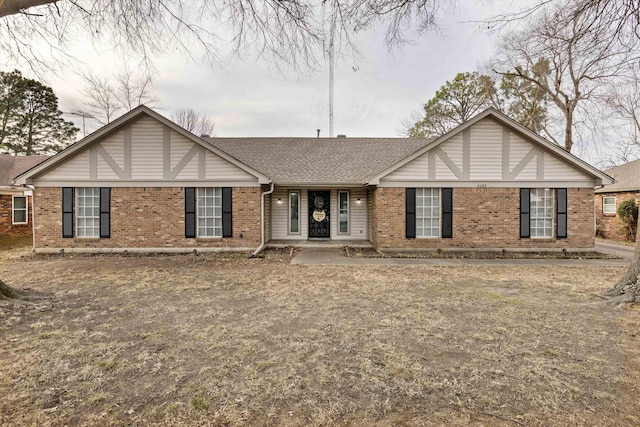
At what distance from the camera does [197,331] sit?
13.3 ft

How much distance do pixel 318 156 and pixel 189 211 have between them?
6164 millimetres

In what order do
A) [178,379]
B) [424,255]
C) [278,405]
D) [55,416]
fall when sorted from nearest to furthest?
1. [55,416]
2. [278,405]
3. [178,379]
4. [424,255]

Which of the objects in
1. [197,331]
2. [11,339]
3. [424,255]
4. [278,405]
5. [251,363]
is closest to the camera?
[278,405]

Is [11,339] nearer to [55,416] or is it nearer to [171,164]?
[55,416]

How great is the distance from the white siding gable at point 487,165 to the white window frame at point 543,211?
36 centimetres

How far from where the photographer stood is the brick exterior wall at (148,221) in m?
10.1

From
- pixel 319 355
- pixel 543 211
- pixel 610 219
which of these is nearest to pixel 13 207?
pixel 319 355

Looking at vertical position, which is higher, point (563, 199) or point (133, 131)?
point (133, 131)

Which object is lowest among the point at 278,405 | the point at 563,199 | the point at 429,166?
the point at 278,405

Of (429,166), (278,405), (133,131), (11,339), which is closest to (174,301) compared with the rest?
(11,339)

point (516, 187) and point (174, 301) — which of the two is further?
point (516, 187)

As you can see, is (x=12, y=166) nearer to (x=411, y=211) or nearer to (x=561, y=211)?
(x=411, y=211)

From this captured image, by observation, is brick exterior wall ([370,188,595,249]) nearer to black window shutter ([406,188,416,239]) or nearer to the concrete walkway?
black window shutter ([406,188,416,239])

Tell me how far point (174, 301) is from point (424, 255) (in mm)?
7797
